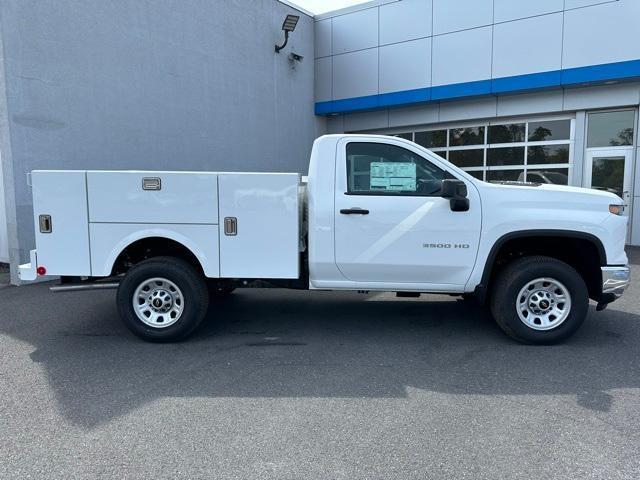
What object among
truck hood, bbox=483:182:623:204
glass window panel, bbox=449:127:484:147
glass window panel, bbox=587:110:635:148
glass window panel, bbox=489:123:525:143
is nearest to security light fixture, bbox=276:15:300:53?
glass window panel, bbox=449:127:484:147

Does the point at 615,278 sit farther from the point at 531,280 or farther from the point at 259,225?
the point at 259,225

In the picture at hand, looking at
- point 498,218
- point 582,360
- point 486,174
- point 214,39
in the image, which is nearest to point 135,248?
point 498,218

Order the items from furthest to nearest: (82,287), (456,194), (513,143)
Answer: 1. (513,143)
2. (82,287)
3. (456,194)

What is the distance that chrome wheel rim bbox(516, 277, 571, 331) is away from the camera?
4.95 m

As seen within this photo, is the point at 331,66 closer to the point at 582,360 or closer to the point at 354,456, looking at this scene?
the point at 582,360

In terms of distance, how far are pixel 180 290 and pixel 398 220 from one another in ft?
7.96

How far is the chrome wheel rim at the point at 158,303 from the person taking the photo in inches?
202

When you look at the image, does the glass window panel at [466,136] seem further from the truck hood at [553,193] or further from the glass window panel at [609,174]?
the truck hood at [553,193]

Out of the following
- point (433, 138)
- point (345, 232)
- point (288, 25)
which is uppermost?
point (288, 25)

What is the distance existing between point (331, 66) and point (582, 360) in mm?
12904

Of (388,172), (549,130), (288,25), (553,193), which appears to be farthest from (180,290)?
(549,130)

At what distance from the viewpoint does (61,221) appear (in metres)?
5.02

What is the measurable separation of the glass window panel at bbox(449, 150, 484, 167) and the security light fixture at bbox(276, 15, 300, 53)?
5827 millimetres

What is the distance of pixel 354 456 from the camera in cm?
304
